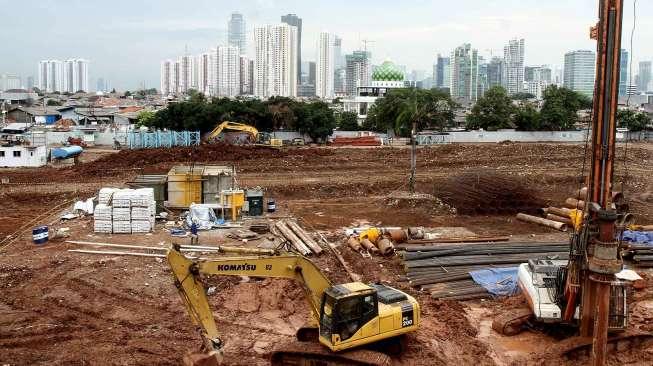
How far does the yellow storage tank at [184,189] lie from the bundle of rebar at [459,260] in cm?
777

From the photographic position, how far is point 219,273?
10320 mm

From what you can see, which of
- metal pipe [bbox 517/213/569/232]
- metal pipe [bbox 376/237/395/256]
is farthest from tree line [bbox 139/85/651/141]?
metal pipe [bbox 376/237/395/256]

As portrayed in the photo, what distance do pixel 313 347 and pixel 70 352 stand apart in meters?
4.50

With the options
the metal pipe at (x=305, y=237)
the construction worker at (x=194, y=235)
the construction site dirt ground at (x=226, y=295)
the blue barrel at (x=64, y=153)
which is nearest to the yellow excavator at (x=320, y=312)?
the construction site dirt ground at (x=226, y=295)

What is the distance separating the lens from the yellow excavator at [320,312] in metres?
10.1

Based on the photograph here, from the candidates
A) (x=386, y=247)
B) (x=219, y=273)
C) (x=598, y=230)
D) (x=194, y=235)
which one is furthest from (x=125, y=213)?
(x=598, y=230)

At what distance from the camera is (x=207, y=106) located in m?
51.3

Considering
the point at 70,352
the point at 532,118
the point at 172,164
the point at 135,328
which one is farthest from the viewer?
the point at 532,118

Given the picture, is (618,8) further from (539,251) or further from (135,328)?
(135,328)

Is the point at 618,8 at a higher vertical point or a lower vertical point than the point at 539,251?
higher

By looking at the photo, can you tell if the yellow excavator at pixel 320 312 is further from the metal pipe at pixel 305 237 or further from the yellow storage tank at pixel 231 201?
the yellow storage tank at pixel 231 201

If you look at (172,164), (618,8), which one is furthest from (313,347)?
(172,164)

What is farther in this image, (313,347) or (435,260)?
(435,260)

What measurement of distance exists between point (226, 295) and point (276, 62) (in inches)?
7070
